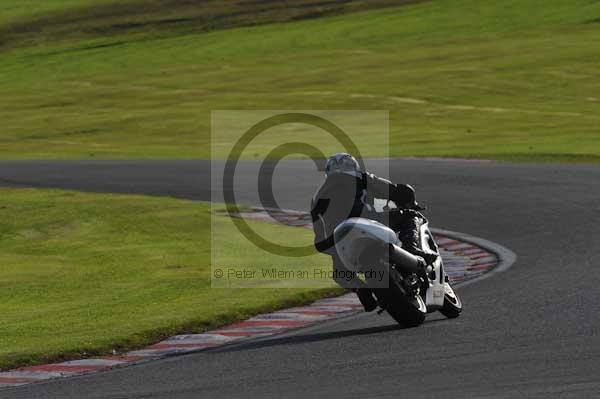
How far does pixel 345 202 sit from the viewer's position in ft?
38.0

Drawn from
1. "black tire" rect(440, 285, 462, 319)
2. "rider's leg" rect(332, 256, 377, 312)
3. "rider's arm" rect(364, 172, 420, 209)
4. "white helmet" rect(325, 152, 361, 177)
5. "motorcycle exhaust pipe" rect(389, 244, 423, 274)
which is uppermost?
"white helmet" rect(325, 152, 361, 177)

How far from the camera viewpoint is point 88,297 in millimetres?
14406

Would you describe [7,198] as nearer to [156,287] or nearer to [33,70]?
[156,287]

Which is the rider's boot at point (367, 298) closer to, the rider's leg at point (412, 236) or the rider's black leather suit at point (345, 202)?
Result: the rider's black leather suit at point (345, 202)

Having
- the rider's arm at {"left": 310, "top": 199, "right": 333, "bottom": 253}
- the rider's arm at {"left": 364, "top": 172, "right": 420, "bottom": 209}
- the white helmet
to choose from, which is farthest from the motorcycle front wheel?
the white helmet

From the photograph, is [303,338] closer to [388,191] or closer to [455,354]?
[388,191]

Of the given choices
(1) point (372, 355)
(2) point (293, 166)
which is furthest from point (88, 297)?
(2) point (293, 166)

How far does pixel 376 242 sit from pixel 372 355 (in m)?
1.35

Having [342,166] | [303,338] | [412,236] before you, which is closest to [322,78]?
[412,236]

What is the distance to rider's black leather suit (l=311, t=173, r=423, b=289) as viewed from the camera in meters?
11.5

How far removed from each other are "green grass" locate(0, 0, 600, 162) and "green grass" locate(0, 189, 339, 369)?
42.0 feet

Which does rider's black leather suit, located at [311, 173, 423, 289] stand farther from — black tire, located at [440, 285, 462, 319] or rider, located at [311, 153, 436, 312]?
black tire, located at [440, 285, 462, 319]

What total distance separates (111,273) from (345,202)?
5.67 meters

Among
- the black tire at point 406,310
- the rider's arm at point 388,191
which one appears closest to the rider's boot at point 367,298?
the black tire at point 406,310
